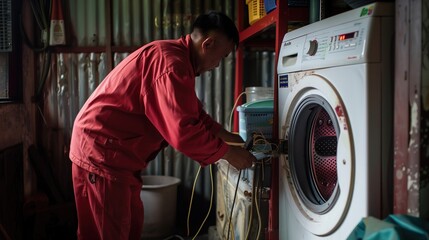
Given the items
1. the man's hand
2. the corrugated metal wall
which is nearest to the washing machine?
the man's hand

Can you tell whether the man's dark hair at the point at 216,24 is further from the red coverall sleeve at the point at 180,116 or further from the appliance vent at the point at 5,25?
the appliance vent at the point at 5,25

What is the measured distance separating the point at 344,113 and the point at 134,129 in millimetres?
961

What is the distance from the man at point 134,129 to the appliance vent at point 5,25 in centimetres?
136

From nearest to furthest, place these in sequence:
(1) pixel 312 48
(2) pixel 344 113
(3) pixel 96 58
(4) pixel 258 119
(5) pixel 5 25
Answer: (2) pixel 344 113 < (1) pixel 312 48 < (4) pixel 258 119 < (5) pixel 5 25 < (3) pixel 96 58

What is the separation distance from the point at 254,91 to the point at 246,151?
102cm

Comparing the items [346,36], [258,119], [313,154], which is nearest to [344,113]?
[346,36]

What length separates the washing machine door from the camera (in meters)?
1.52

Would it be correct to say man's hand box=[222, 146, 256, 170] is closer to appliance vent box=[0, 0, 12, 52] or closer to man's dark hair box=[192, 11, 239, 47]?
man's dark hair box=[192, 11, 239, 47]

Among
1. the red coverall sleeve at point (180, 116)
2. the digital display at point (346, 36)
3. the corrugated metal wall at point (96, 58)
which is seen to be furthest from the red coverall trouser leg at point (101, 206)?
the corrugated metal wall at point (96, 58)

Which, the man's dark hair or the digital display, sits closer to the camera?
the digital display

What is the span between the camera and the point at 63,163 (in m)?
3.27

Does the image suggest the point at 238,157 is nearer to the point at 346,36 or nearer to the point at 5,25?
the point at 346,36

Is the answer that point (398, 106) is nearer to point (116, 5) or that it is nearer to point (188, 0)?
point (188, 0)

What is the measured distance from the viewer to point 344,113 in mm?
1327
